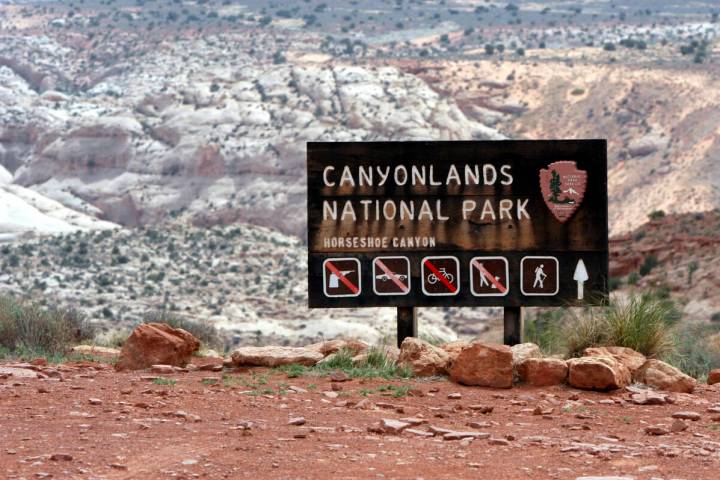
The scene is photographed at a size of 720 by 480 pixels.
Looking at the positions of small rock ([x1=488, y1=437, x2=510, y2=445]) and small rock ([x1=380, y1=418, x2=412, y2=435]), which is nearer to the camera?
small rock ([x1=488, y1=437, x2=510, y2=445])

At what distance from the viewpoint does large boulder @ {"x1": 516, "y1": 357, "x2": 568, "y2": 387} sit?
11898 millimetres

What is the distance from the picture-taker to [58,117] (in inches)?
3789

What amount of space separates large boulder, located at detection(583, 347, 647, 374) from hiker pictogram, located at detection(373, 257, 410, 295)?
2264mm

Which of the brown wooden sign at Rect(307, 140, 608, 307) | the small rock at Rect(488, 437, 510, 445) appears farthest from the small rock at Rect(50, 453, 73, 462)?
the brown wooden sign at Rect(307, 140, 608, 307)

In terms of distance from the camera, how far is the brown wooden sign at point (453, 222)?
547 inches

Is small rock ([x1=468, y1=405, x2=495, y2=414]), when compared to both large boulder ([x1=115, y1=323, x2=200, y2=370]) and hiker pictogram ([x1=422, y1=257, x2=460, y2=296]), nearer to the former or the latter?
hiker pictogram ([x1=422, y1=257, x2=460, y2=296])

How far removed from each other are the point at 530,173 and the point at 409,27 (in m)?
113

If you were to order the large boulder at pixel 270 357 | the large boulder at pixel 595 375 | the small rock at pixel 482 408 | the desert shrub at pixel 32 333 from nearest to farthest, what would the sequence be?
the small rock at pixel 482 408 → the large boulder at pixel 595 375 → the large boulder at pixel 270 357 → the desert shrub at pixel 32 333

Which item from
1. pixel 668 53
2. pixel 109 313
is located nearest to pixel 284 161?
pixel 109 313

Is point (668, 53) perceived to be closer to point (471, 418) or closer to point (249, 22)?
point (249, 22)

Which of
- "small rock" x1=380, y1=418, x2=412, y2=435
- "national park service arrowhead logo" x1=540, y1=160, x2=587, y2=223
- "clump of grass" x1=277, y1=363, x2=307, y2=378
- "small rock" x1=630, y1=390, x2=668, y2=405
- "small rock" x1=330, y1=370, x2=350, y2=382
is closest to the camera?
"small rock" x1=380, y1=418, x2=412, y2=435

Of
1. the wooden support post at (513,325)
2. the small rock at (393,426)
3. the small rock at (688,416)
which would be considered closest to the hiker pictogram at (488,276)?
the wooden support post at (513,325)

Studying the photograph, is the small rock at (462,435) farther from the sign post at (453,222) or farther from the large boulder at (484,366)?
the sign post at (453,222)

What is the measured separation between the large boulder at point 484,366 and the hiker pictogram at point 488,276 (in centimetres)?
187
